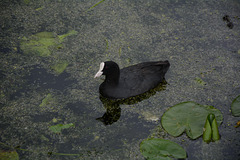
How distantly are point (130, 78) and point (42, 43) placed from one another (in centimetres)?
107

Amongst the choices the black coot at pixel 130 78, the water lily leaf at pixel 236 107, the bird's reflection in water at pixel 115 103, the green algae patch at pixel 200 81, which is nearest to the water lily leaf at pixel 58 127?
the bird's reflection in water at pixel 115 103

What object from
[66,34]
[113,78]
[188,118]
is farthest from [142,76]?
[66,34]

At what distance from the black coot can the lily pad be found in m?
0.35

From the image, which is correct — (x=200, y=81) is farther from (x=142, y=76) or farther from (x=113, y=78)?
(x=113, y=78)

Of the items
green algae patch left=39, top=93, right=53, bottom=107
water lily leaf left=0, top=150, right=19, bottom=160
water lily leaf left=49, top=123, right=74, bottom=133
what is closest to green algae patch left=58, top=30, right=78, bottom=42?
green algae patch left=39, top=93, right=53, bottom=107

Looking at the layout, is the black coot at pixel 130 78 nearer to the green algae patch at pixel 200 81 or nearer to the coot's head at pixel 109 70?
the coot's head at pixel 109 70

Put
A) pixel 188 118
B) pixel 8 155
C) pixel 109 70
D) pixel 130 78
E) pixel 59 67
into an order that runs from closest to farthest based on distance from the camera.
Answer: pixel 8 155 → pixel 188 118 → pixel 109 70 → pixel 130 78 → pixel 59 67

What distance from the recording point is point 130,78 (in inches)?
106

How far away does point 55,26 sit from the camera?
3.31 metres

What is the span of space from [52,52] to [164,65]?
1.16 m

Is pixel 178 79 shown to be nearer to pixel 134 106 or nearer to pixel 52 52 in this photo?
pixel 134 106

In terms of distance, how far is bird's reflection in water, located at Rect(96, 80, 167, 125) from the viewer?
250 cm

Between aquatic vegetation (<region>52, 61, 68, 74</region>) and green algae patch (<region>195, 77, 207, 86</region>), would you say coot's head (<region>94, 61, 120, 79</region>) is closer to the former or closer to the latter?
aquatic vegetation (<region>52, 61, 68, 74</region>)

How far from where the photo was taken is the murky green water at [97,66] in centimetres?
233
